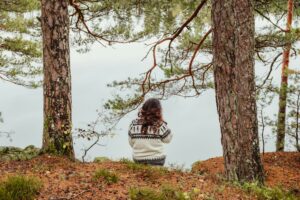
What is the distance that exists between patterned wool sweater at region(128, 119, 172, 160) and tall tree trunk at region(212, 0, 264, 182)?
97 centimetres

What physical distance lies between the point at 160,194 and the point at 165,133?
2.21 m

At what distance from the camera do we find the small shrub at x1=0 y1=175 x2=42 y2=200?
16.1 feet

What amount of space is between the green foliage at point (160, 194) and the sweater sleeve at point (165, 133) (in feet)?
6.35

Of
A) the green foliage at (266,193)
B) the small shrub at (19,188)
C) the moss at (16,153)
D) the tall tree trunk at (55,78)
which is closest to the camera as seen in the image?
the small shrub at (19,188)

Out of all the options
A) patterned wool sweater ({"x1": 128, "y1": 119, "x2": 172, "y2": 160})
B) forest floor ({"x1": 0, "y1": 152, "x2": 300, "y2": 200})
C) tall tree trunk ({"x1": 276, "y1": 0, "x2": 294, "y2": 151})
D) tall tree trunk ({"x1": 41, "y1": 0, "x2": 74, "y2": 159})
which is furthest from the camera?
tall tree trunk ({"x1": 276, "y1": 0, "x2": 294, "y2": 151})

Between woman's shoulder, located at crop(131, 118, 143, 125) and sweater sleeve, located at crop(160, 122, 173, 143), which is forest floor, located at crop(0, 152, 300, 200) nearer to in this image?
sweater sleeve, located at crop(160, 122, 173, 143)

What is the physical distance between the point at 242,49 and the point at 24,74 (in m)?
11.5

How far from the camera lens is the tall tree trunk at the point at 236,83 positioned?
23.1 ft

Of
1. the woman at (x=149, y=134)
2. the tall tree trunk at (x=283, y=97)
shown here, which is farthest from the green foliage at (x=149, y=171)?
the tall tree trunk at (x=283, y=97)

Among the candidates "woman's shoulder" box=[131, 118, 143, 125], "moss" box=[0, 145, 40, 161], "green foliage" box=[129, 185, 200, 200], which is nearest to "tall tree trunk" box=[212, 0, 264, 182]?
"woman's shoulder" box=[131, 118, 143, 125]

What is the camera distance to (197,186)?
5.84 meters

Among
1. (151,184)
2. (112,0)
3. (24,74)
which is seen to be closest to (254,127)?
(151,184)

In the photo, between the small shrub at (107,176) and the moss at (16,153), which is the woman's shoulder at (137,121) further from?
the moss at (16,153)

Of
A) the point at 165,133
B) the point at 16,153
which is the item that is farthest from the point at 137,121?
the point at 16,153
